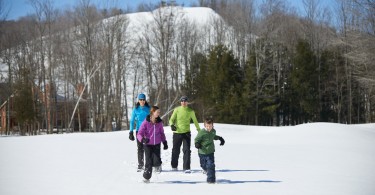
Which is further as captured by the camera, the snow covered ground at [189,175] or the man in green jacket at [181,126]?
the man in green jacket at [181,126]

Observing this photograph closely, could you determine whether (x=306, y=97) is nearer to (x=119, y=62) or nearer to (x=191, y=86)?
(x=191, y=86)

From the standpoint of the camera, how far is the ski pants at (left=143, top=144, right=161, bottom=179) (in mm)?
8539

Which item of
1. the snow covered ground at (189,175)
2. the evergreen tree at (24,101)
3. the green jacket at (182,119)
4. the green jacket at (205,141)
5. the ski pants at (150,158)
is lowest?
the snow covered ground at (189,175)

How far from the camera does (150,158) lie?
28.8 feet

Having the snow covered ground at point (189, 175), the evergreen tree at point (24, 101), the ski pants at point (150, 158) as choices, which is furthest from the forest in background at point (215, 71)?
the ski pants at point (150, 158)

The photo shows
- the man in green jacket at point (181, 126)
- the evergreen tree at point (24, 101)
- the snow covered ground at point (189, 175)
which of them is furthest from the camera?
the evergreen tree at point (24, 101)

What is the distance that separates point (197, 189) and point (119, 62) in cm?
3835

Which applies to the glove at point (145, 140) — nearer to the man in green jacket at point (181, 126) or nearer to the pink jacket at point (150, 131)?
the pink jacket at point (150, 131)

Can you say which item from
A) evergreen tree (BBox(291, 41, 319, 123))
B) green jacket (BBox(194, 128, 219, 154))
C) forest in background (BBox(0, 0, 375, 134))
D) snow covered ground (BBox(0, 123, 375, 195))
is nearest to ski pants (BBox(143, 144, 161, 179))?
snow covered ground (BBox(0, 123, 375, 195))

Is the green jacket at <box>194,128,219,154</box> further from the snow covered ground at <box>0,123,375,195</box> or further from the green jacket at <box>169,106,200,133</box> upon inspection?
the green jacket at <box>169,106,200,133</box>

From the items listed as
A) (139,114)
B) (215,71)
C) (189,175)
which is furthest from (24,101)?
(189,175)

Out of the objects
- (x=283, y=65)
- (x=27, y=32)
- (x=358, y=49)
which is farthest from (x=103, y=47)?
(x=358, y=49)

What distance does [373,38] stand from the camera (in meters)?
28.0

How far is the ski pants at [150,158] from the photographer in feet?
28.0
